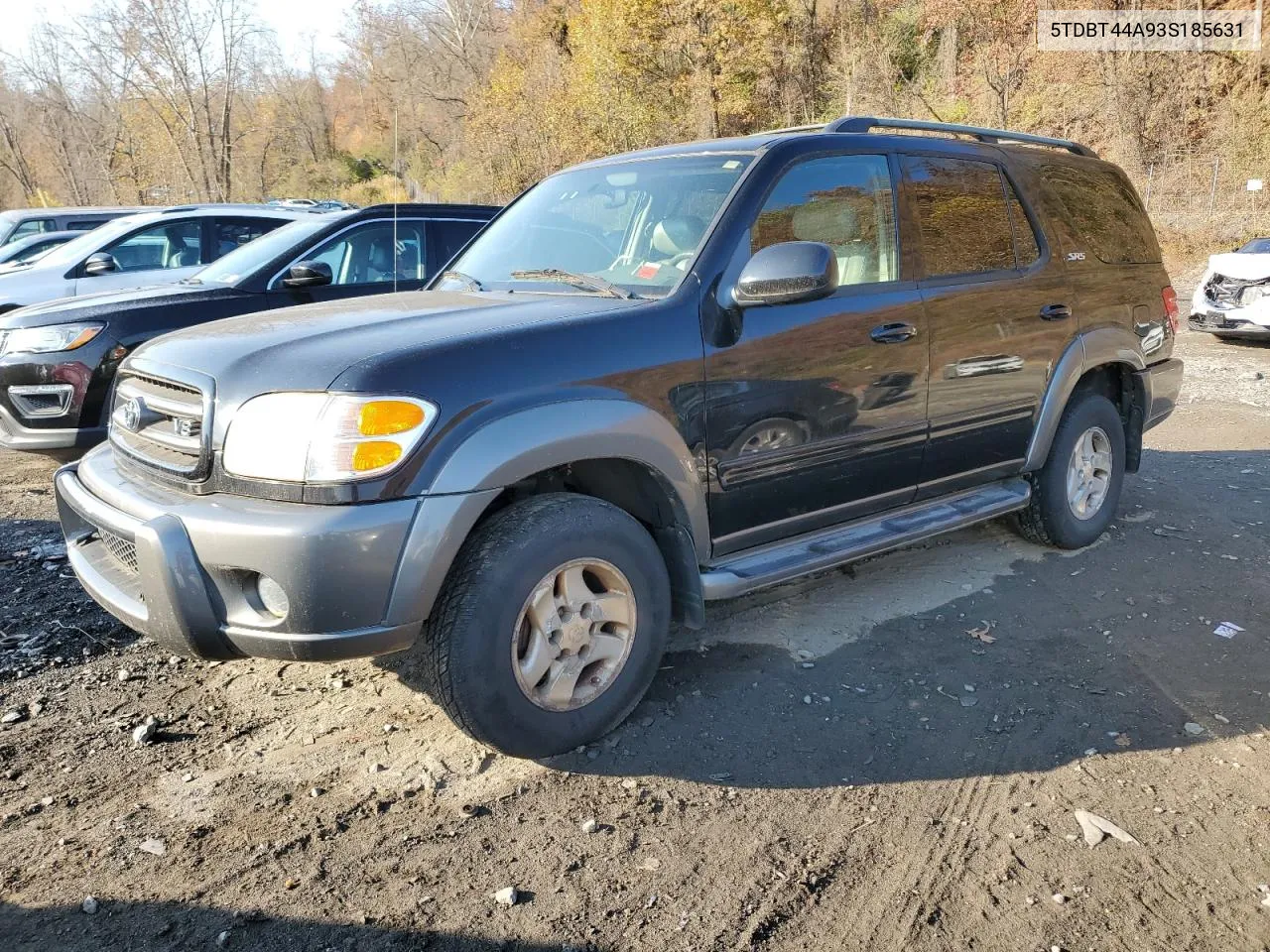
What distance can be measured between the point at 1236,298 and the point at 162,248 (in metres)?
12.1

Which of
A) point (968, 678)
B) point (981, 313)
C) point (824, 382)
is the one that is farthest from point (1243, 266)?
point (824, 382)

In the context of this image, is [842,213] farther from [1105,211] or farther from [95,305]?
[95,305]

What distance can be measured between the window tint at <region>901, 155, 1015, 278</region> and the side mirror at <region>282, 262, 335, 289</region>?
11.9ft

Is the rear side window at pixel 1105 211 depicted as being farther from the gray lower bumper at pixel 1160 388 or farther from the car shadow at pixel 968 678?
the car shadow at pixel 968 678

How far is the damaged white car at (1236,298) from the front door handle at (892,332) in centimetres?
975

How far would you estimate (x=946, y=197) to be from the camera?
4148 mm

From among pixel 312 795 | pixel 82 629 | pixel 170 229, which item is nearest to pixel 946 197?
pixel 312 795

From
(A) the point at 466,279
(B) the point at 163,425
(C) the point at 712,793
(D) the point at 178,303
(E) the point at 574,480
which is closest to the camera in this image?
(C) the point at 712,793

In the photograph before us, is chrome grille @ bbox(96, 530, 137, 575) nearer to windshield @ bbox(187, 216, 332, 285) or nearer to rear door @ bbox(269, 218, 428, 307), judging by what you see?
rear door @ bbox(269, 218, 428, 307)

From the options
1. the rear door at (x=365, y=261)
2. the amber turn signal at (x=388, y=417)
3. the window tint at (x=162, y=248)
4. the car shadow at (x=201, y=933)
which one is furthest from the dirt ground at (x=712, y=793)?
the window tint at (x=162, y=248)

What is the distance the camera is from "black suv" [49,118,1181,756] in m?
2.60

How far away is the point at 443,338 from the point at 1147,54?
2734cm

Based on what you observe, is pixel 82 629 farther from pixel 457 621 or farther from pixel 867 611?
pixel 867 611

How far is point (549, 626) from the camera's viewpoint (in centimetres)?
292
